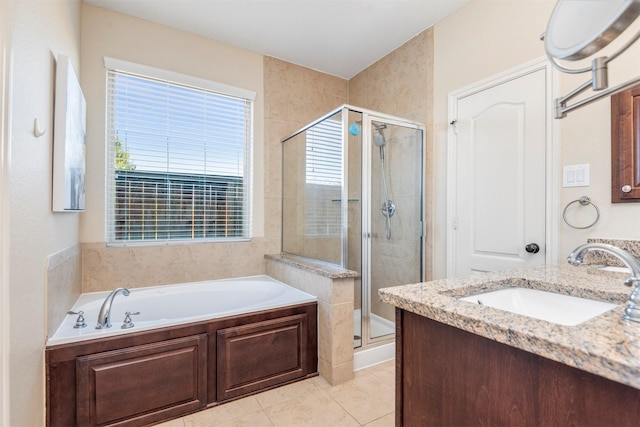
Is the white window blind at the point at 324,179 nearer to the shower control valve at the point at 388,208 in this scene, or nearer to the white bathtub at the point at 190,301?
the shower control valve at the point at 388,208

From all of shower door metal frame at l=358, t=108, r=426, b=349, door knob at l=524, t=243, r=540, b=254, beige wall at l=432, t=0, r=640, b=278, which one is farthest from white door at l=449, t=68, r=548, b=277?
shower door metal frame at l=358, t=108, r=426, b=349

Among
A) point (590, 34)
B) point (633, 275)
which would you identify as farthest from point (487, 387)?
point (590, 34)

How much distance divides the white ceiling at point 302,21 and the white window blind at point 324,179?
812 millimetres

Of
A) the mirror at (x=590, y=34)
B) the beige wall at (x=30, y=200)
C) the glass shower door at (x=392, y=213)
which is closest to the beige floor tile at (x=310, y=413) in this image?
the glass shower door at (x=392, y=213)

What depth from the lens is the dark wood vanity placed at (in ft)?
5.06

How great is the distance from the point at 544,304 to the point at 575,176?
1.06 m

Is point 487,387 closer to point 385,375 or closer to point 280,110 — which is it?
point 385,375

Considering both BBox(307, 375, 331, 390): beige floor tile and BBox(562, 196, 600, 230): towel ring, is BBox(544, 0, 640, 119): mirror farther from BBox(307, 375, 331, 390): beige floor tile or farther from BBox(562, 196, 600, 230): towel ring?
BBox(307, 375, 331, 390): beige floor tile

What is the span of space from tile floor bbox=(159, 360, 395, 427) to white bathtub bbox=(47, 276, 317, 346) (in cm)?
53

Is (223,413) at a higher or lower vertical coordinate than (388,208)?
lower

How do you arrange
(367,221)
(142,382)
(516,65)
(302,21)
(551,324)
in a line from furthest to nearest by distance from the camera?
(302,21)
(367,221)
(516,65)
(142,382)
(551,324)

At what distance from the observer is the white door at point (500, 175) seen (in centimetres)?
192

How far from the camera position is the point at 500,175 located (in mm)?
2123

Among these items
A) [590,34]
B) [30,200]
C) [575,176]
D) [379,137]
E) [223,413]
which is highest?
[379,137]
